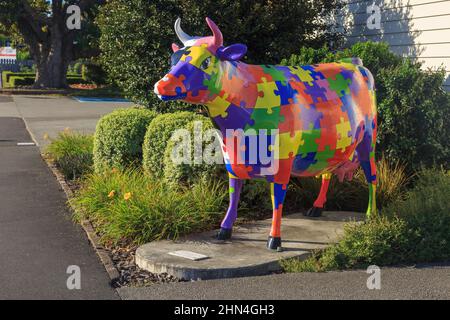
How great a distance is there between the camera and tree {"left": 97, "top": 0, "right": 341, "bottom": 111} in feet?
31.7

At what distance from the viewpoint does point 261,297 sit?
14.8 ft

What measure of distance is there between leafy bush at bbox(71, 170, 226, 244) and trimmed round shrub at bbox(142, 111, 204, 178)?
0.38 meters

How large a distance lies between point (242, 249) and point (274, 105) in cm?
145

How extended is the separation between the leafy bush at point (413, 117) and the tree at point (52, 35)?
26828 mm

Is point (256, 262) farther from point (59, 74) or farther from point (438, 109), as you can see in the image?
point (59, 74)

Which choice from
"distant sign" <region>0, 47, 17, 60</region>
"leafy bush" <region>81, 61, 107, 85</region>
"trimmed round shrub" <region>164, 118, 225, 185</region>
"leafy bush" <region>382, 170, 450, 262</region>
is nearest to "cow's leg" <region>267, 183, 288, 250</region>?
"leafy bush" <region>382, 170, 450, 262</region>

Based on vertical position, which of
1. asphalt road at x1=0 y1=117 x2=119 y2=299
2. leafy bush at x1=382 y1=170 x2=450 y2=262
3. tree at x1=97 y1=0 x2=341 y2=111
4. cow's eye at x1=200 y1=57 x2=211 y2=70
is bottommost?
asphalt road at x1=0 y1=117 x2=119 y2=299

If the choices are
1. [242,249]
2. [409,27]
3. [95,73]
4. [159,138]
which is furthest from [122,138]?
[95,73]

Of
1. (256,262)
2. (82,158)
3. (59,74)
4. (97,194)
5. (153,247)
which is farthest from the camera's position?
(59,74)

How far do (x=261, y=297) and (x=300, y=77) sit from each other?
243 cm

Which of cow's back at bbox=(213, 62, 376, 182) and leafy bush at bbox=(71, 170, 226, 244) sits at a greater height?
cow's back at bbox=(213, 62, 376, 182)

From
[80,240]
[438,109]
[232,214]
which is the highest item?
[438,109]

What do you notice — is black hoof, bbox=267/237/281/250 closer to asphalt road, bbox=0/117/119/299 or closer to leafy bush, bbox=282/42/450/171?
asphalt road, bbox=0/117/119/299
